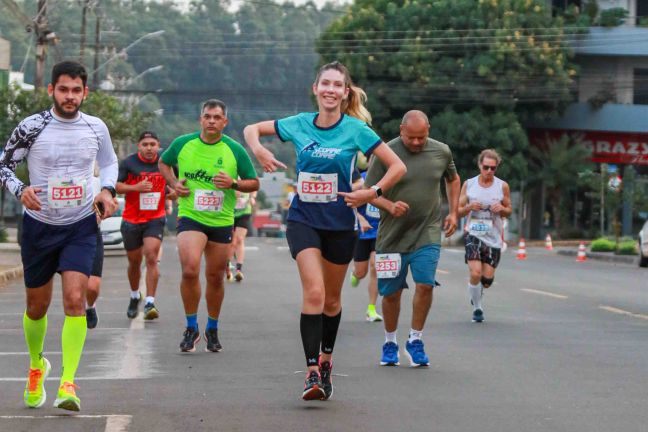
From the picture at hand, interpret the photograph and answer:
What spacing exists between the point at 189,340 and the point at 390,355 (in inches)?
72.6

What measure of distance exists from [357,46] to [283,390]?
53880 millimetres

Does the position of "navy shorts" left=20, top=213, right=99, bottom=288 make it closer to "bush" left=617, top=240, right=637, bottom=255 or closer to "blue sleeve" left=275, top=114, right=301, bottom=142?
"blue sleeve" left=275, top=114, right=301, bottom=142

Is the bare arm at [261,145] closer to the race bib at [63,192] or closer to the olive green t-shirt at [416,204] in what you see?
the race bib at [63,192]

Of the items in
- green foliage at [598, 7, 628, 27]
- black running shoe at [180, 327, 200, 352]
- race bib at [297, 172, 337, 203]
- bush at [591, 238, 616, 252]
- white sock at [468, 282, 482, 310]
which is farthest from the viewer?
green foliage at [598, 7, 628, 27]

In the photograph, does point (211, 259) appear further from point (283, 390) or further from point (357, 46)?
point (357, 46)

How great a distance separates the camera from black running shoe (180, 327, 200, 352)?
476 inches

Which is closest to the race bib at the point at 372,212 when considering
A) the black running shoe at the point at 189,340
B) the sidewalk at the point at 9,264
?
the black running shoe at the point at 189,340

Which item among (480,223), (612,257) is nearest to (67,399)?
(480,223)

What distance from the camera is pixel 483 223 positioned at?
1572 centimetres

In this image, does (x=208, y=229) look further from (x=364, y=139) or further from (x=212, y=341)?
(x=364, y=139)

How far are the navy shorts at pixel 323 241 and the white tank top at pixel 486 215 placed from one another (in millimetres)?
6351

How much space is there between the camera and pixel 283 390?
31.5 ft

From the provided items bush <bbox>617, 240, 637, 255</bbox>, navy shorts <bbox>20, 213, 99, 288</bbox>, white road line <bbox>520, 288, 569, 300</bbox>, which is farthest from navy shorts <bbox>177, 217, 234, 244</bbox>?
bush <bbox>617, 240, 637, 255</bbox>

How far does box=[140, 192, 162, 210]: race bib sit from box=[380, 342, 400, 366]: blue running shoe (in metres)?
4.82
